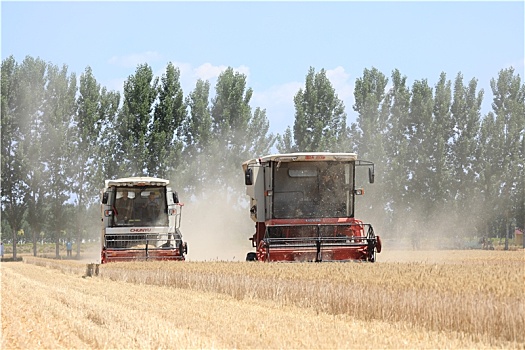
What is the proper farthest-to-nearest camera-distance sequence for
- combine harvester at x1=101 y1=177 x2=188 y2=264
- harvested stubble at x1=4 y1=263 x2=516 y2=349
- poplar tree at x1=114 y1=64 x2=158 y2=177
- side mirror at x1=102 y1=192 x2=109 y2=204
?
1. poplar tree at x1=114 y1=64 x2=158 y2=177
2. combine harvester at x1=101 y1=177 x2=188 y2=264
3. side mirror at x1=102 y1=192 x2=109 y2=204
4. harvested stubble at x1=4 y1=263 x2=516 y2=349

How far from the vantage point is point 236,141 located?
4103cm

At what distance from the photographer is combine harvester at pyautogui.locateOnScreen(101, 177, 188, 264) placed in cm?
2083

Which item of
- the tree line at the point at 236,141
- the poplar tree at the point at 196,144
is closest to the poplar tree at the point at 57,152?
the tree line at the point at 236,141

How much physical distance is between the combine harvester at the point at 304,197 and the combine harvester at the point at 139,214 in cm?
361

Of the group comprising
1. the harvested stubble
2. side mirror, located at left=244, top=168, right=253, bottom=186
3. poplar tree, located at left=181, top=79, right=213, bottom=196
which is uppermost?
poplar tree, located at left=181, top=79, right=213, bottom=196

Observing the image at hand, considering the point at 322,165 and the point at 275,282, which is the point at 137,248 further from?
the point at 275,282

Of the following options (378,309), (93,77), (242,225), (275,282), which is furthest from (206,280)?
(93,77)

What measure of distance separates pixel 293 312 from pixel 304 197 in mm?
8006

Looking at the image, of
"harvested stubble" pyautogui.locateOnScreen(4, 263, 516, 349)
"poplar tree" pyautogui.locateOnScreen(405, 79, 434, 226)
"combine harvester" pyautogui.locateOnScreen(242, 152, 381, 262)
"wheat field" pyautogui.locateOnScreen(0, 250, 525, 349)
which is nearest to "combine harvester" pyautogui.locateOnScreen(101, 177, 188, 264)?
"combine harvester" pyautogui.locateOnScreen(242, 152, 381, 262)

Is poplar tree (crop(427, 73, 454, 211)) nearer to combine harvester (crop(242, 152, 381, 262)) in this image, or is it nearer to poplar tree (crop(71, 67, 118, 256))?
poplar tree (crop(71, 67, 118, 256))

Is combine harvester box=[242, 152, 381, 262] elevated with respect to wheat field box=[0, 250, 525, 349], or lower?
elevated

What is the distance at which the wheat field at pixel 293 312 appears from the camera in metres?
7.25

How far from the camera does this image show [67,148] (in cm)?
3956

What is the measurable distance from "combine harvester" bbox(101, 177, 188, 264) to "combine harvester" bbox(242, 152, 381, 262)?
361 centimetres
